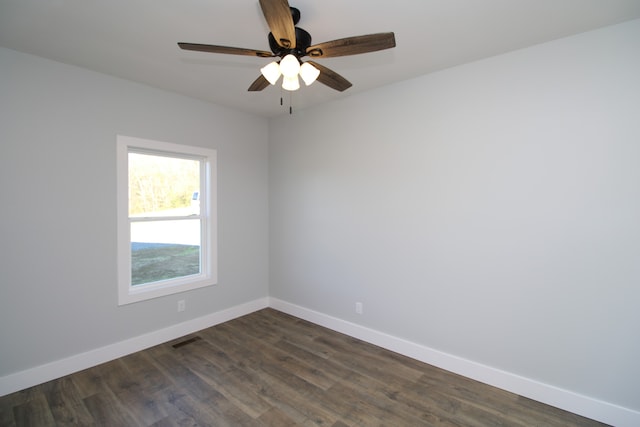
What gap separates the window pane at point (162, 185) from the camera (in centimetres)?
304

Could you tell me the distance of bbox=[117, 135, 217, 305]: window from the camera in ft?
9.56

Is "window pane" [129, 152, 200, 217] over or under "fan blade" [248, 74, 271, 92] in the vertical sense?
under

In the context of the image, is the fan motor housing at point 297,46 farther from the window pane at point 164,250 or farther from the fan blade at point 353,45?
the window pane at point 164,250

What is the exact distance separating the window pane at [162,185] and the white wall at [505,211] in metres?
1.59

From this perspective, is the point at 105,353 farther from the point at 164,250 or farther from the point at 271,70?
the point at 271,70

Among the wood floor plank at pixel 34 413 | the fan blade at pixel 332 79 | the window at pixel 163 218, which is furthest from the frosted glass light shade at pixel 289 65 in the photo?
the wood floor plank at pixel 34 413

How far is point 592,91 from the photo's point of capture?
2029 millimetres

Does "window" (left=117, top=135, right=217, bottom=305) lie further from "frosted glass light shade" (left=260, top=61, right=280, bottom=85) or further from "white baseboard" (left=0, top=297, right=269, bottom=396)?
Answer: "frosted glass light shade" (left=260, top=61, right=280, bottom=85)

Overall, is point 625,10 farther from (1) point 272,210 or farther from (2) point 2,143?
(2) point 2,143

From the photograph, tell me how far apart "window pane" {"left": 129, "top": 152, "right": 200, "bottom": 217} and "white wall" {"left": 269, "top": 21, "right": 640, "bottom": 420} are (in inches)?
62.6

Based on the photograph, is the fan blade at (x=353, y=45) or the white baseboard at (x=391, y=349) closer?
the fan blade at (x=353, y=45)

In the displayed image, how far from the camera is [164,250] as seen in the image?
10.9ft

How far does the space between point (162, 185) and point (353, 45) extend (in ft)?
8.52

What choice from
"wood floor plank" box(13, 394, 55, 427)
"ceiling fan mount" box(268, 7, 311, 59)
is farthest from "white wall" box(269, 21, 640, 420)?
"wood floor plank" box(13, 394, 55, 427)
